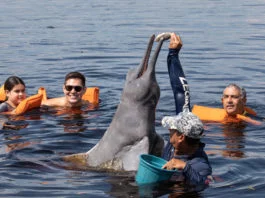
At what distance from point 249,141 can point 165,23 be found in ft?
51.1

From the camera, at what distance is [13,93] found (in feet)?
45.4

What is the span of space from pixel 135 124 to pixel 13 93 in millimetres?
5637

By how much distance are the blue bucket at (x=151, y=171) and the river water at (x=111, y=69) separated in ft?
1.40

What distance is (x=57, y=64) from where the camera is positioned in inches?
777

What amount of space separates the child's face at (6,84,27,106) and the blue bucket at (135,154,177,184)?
243 inches

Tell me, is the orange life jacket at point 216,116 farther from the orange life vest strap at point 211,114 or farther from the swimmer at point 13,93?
the swimmer at point 13,93

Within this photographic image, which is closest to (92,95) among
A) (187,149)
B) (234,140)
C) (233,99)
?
(233,99)

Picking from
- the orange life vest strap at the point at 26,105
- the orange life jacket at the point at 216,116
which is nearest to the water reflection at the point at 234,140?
the orange life jacket at the point at 216,116

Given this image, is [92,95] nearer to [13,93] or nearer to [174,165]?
[13,93]

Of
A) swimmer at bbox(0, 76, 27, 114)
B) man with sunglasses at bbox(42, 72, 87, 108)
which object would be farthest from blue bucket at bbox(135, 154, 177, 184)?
swimmer at bbox(0, 76, 27, 114)

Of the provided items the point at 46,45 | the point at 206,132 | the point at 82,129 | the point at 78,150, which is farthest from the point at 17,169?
the point at 46,45

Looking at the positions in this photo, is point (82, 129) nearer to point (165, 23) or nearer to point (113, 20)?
point (165, 23)

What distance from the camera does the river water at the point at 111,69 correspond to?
29.5 feet

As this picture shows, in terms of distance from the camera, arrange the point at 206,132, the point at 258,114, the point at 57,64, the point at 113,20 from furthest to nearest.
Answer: the point at 113,20 < the point at 57,64 < the point at 258,114 < the point at 206,132
